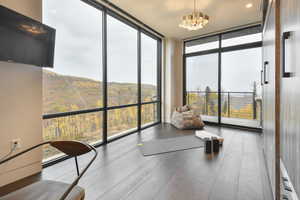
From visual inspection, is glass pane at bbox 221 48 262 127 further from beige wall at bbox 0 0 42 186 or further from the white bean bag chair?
beige wall at bbox 0 0 42 186

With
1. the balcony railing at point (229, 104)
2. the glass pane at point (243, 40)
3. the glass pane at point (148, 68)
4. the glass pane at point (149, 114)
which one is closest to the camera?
the glass pane at point (243, 40)

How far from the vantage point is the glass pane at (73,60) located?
2.50 metres

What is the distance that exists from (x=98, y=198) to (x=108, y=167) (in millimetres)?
680

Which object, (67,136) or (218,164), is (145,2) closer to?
(67,136)

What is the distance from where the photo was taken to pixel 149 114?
17.2 feet

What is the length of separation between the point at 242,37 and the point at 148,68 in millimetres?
2920

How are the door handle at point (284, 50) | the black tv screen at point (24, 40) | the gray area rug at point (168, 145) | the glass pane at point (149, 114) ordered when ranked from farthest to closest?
the glass pane at point (149, 114)
the gray area rug at point (168, 145)
the black tv screen at point (24, 40)
the door handle at point (284, 50)

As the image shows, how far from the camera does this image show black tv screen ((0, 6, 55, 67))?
171cm

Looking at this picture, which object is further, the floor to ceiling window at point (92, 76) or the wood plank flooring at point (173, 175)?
the floor to ceiling window at point (92, 76)

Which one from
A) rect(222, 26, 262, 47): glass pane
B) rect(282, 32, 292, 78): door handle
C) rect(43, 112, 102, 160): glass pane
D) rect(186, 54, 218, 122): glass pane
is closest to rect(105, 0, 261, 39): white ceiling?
rect(222, 26, 262, 47): glass pane

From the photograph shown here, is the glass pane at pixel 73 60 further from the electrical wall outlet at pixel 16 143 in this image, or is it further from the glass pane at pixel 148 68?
the glass pane at pixel 148 68

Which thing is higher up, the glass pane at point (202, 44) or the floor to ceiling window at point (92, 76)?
the glass pane at point (202, 44)

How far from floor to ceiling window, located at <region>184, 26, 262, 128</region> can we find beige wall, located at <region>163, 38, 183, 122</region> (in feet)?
0.86

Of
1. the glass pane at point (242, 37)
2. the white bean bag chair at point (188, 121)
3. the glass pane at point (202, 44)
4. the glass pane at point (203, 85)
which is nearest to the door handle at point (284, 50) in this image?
the white bean bag chair at point (188, 121)
